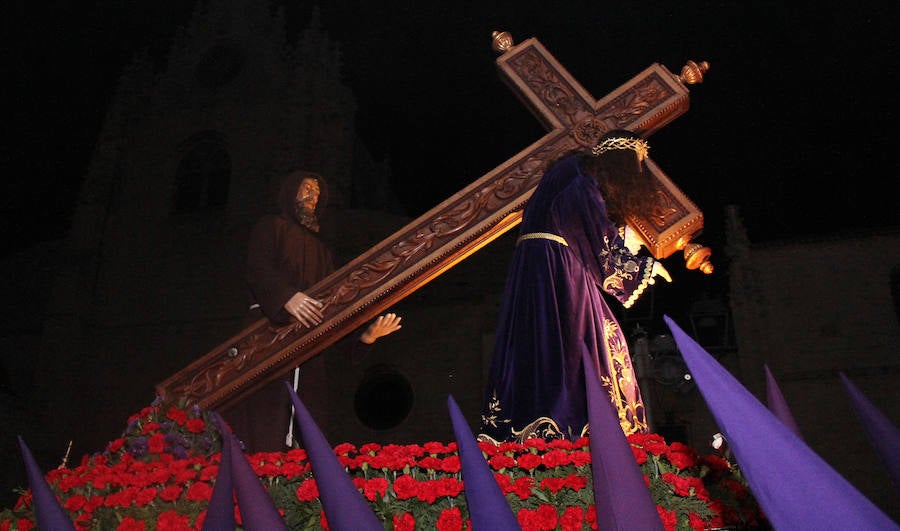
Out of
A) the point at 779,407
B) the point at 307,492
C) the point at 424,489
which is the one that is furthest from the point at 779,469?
the point at 307,492

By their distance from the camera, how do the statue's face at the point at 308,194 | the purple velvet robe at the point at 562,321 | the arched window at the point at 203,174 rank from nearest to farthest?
the purple velvet robe at the point at 562,321, the statue's face at the point at 308,194, the arched window at the point at 203,174

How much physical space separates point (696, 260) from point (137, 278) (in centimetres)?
1585

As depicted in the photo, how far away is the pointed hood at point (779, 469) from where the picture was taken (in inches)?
45.9

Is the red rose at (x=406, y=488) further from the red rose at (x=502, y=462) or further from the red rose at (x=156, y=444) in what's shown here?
the red rose at (x=156, y=444)

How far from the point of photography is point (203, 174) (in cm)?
1866

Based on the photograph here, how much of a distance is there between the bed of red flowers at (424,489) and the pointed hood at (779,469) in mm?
1337

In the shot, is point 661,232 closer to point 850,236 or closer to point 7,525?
point 7,525

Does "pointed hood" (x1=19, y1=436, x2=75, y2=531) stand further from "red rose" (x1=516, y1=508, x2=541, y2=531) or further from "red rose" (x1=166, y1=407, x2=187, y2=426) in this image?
"red rose" (x1=166, y1=407, x2=187, y2=426)

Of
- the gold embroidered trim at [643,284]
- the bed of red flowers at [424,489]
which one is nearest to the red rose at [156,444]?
the bed of red flowers at [424,489]

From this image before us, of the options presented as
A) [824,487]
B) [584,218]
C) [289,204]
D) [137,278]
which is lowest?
[824,487]

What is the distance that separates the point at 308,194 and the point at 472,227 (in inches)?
43.9

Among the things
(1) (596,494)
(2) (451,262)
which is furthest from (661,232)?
(1) (596,494)

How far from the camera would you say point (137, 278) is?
56.4ft

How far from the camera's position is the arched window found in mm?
18094
